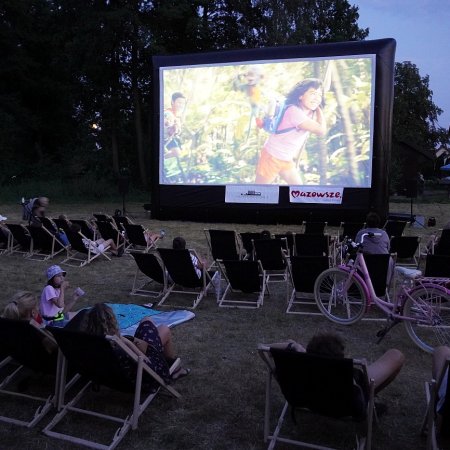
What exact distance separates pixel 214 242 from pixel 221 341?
2.79m

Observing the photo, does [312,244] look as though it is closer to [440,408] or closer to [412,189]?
[440,408]

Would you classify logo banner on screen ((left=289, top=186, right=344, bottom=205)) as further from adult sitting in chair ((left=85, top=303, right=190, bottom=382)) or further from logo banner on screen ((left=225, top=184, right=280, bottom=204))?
adult sitting in chair ((left=85, top=303, right=190, bottom=382))

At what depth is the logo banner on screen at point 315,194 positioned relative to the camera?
12.1 m

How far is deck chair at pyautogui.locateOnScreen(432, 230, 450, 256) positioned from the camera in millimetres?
6535

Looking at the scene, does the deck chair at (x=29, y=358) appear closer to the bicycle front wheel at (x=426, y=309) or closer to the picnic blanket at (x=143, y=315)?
the picnic blanket at (x=143, y=315)

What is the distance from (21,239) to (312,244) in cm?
494

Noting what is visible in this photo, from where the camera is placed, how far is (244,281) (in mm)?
5664

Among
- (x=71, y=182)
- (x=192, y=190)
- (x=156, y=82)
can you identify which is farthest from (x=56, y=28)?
(x=192, y=190)

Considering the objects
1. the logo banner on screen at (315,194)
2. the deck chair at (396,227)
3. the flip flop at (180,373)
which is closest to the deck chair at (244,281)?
the flip flop at (180,373)

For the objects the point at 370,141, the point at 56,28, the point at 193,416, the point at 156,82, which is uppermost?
the point at 56,28

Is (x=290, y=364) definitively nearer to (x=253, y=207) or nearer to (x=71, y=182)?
(x=253, y=207)

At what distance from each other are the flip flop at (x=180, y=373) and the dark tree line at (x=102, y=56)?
1962 centimetres

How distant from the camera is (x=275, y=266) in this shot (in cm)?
652

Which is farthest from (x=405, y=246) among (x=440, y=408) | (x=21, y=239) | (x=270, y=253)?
(x=21, y=239)
